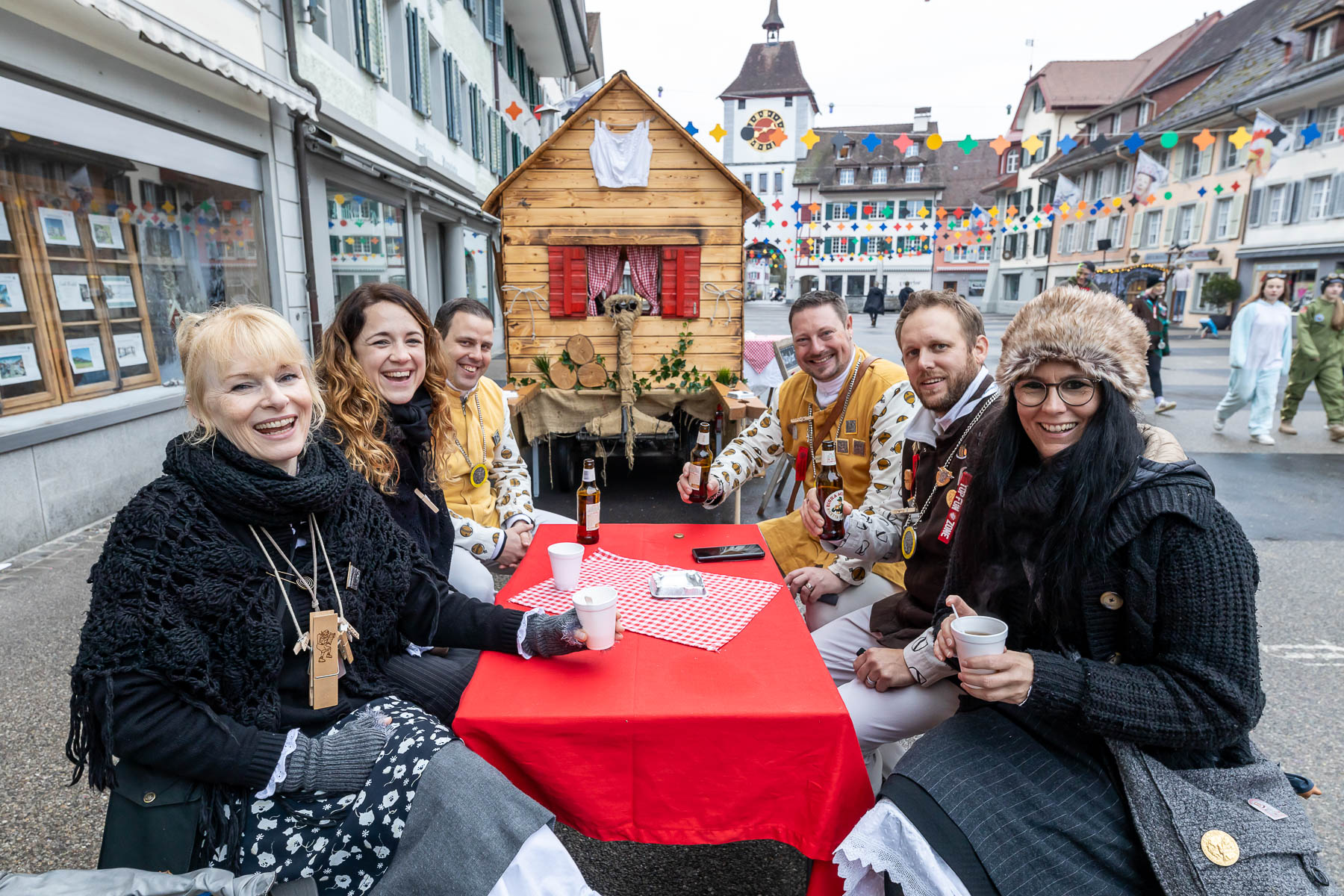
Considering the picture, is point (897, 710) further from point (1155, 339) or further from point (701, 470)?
point (1155, 339)

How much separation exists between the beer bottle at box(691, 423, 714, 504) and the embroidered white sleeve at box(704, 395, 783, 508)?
0.16 feet

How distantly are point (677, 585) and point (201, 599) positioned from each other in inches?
46.0

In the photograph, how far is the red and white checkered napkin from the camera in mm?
1929

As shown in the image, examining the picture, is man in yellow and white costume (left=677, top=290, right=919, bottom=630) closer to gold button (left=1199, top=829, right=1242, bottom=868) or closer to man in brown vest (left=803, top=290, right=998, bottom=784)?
man in brown vest (left=803, top=290, right=998, bottom=784)

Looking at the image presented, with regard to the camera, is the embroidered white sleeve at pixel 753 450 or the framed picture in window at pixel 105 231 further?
the framed picture in window at pixel 105 231

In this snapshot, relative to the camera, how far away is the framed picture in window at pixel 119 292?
549 cm

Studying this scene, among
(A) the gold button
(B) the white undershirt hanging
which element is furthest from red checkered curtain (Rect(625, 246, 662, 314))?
(A) the gold button

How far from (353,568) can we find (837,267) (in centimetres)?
5275

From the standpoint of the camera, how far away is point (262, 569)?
1.62m

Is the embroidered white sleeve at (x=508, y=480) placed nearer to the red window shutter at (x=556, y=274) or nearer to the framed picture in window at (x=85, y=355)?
the red window shutter at (x=556, y=274)

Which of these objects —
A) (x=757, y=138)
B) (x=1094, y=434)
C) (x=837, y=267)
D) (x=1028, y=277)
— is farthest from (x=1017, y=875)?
(x=837, y=267)

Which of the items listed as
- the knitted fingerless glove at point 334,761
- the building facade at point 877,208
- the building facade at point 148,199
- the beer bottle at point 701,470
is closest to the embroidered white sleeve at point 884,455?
the beer bottle at point 701,470

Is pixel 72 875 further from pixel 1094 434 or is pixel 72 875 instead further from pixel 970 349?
pixel 970 349

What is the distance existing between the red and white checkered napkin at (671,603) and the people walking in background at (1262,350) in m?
7.99
